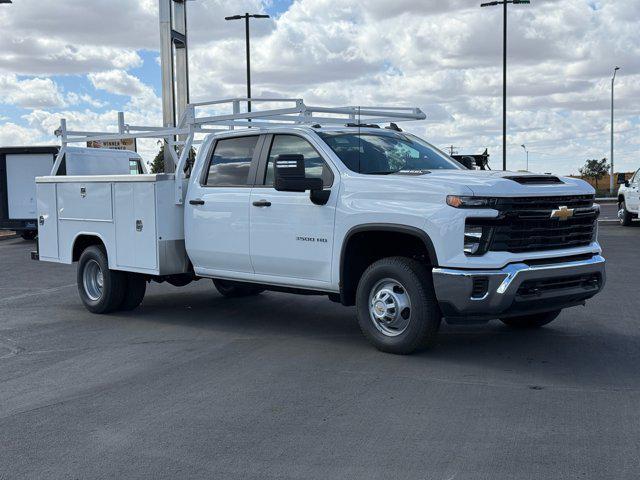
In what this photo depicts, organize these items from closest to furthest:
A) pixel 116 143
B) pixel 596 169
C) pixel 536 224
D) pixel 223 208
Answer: pixel 536 224 < pixel 223 208 < pixel 116 143 < pixel 596 169

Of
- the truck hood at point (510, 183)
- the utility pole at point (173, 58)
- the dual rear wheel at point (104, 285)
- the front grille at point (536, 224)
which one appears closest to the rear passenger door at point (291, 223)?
the truck hood at point (510, 183)

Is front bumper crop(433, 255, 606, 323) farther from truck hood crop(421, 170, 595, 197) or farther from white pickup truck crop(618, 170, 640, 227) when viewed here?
white pickup truck crop(618, 170, 640, 227)

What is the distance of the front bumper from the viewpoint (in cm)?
665

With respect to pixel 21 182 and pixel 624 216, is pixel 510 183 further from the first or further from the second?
pixel 21 182

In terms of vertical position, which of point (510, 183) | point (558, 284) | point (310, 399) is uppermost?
point (510, 183)

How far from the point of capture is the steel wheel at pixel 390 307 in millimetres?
7219

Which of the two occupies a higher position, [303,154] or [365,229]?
[303,154]

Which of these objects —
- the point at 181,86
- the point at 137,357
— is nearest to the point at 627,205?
the point at 181,86

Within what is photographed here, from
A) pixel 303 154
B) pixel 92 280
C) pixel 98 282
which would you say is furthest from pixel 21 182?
pixel 303 154

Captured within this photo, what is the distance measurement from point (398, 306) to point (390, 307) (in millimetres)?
78

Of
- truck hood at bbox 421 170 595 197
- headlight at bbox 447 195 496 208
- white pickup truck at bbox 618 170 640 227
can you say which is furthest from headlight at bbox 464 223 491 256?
white pickup truck at bbox 618 170 640 227

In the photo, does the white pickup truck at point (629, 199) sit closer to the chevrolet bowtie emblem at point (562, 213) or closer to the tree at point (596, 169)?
the chevrolet bowtie emblem at point (562, 213)

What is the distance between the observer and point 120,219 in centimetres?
964

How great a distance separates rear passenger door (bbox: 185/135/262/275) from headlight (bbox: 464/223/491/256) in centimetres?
257
